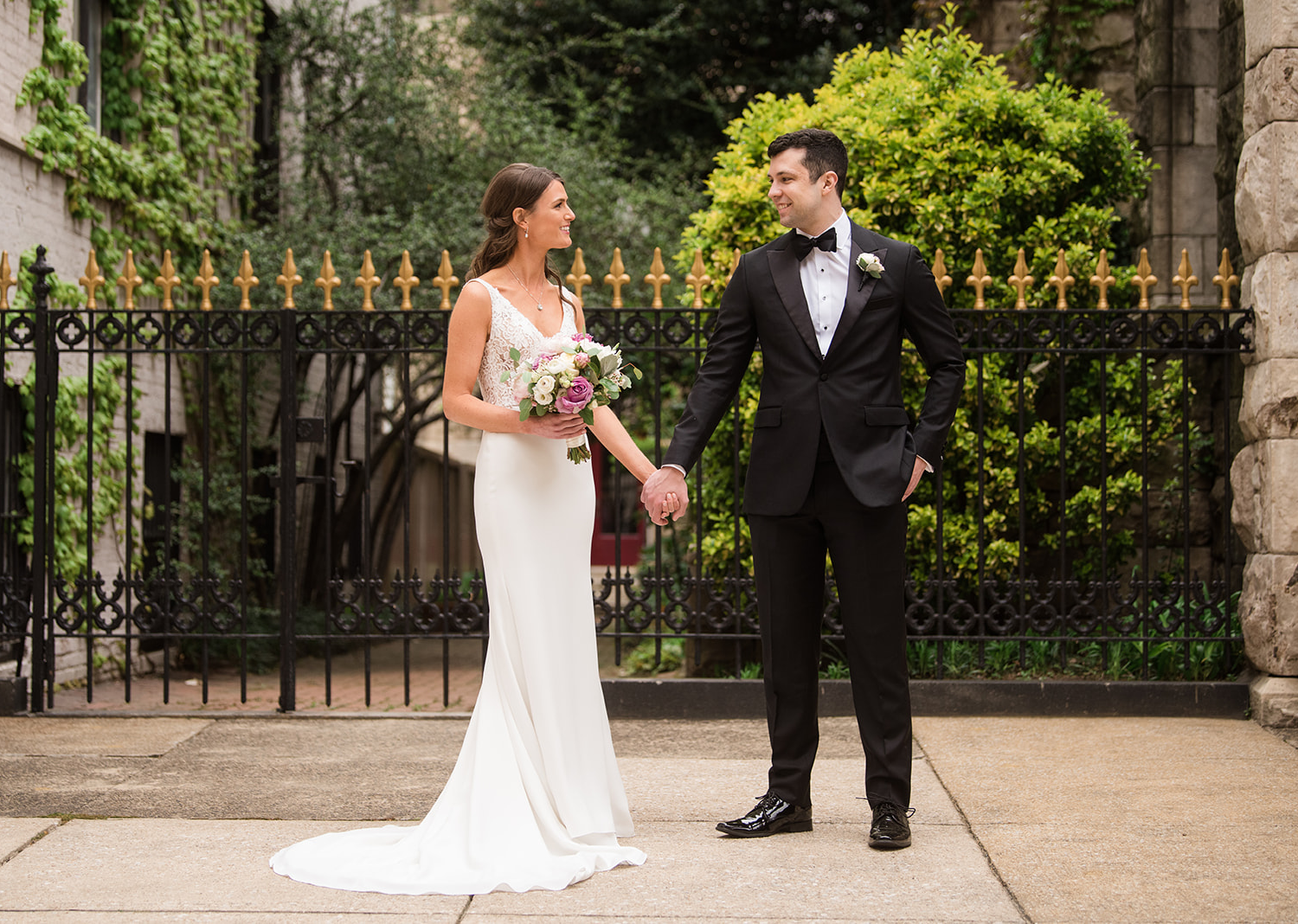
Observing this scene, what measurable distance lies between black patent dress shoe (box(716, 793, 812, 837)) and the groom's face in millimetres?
1850

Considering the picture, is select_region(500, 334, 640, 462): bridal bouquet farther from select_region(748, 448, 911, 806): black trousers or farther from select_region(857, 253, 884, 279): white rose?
select_region(857, 253, 884, 279): white rose

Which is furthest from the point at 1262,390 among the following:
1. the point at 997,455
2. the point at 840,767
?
the point at 840,767

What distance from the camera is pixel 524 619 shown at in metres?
3.97

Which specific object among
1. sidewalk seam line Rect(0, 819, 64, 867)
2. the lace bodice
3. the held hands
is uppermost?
the lace bodice

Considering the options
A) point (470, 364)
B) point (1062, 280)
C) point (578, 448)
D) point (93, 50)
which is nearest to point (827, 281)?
point (578, 448)

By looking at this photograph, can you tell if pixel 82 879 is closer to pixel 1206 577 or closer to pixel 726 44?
pixel 1206 577

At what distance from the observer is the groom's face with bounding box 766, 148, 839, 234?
159 inches

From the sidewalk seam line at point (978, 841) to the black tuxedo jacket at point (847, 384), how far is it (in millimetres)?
1106

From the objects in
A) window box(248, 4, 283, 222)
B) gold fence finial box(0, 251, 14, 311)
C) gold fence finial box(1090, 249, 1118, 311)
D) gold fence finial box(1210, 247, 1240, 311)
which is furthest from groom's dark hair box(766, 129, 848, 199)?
window box(248, 4, 283, 222)

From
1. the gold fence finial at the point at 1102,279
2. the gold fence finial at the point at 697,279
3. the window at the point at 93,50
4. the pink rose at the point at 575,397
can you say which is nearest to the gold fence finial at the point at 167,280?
the gold fence finial at the point at 697,279

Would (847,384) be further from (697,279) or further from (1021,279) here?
(1021,279)

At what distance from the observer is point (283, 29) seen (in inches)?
456

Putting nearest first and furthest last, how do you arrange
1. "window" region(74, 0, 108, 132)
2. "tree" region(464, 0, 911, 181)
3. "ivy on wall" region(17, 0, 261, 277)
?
"ivy on wall" region(17, 0, 261, 277) < "window" region(74, 0, 108, 132) < "tree" region(464, 0, 911, 181)

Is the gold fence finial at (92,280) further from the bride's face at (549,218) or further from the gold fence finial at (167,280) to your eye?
the bride's face at (549,218)
